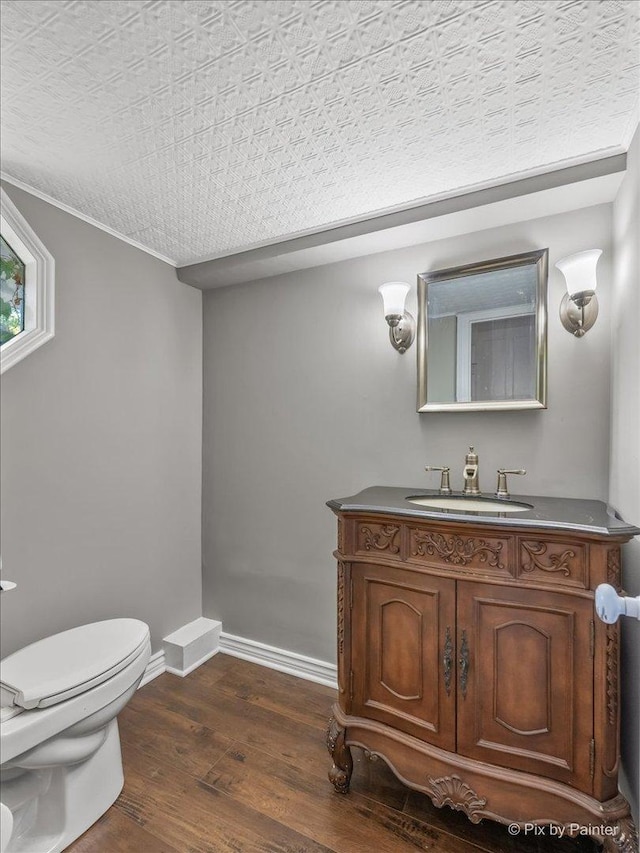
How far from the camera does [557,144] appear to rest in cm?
123

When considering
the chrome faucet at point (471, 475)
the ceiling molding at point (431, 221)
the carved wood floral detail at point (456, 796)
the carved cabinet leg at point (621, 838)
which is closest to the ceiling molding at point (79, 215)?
the ceiling molding at point (431, 221)

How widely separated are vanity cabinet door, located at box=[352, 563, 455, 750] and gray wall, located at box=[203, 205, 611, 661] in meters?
0.58

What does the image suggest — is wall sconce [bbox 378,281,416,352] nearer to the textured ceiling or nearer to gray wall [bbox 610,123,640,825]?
the textured ceiling

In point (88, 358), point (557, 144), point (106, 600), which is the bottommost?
point (106, 600)

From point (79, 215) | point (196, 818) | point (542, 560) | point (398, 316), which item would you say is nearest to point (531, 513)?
point (542, 560)

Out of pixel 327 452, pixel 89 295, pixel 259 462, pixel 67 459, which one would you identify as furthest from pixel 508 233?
pixel 67 459

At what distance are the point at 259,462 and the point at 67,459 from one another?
2.87 feet

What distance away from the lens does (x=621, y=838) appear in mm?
977

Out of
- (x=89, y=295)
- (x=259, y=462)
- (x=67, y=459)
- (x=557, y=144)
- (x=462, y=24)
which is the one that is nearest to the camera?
(x=462, y=24)

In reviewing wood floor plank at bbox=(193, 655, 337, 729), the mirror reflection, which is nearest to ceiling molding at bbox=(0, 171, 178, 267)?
the mirror reflection

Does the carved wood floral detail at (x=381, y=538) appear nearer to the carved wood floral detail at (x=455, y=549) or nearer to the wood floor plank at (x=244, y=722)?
the carved wood floral detail at (x=455, y=549)

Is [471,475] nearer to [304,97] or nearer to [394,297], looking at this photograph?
[394,297]

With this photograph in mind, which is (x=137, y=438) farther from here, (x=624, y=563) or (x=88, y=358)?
(x=624, y=563)

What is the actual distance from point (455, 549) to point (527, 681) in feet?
1.25
